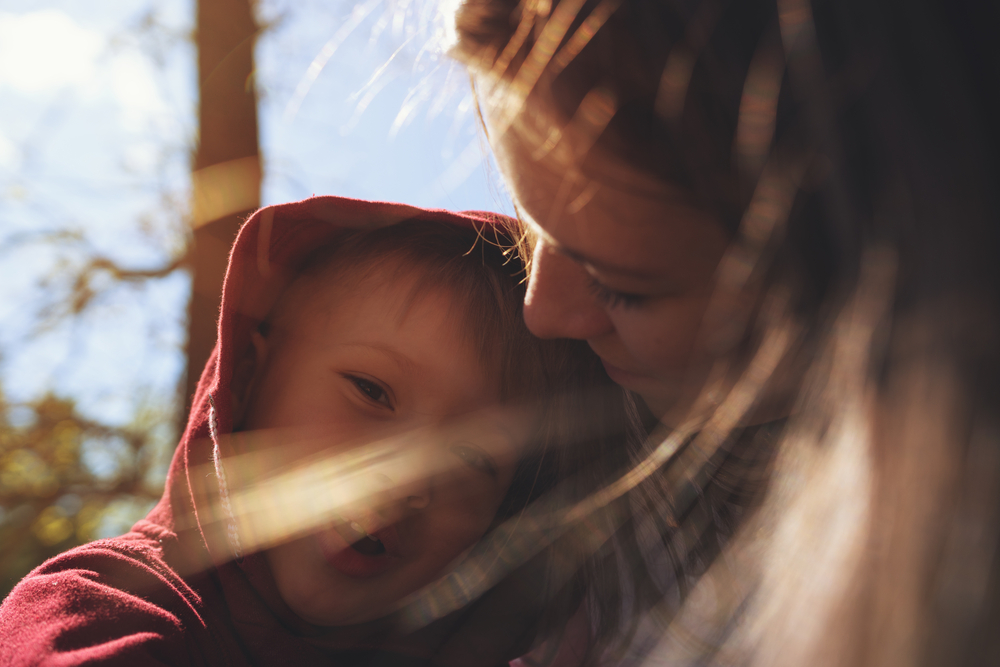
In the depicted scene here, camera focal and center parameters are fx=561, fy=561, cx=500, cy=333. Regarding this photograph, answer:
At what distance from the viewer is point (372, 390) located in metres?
1.18

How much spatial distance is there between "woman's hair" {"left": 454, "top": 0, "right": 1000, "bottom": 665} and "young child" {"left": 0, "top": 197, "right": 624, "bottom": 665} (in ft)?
2.06

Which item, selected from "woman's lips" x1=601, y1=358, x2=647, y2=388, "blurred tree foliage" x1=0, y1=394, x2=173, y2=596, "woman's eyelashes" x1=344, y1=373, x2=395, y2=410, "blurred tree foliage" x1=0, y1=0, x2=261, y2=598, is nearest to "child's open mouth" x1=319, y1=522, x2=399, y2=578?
"woman's eyelashes" x1=344, y1=373, x2=395, y2=410

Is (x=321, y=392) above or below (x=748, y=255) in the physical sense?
below

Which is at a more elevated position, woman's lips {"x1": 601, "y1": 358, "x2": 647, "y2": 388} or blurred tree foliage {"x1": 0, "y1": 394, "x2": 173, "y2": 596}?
woman's lips {"x1": 601, "y1": 358, "x2": 647, "y2": 388}

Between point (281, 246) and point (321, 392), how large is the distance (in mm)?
377

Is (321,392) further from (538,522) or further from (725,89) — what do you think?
(725,89)

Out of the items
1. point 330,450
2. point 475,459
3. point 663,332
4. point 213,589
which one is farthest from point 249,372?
point 663,332

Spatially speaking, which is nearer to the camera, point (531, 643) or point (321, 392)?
point (321, 392)

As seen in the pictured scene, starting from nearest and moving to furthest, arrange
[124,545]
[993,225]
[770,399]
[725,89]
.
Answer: [993,225]
[725,89]
[770,399]
[124,545]

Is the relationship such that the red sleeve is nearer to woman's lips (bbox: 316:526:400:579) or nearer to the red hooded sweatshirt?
the red hooded sweatshirt

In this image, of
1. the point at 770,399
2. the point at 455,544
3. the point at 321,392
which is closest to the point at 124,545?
the point at 321,392

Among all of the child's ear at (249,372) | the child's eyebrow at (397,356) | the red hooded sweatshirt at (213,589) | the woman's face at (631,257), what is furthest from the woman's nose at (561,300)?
the child's ear at (249,372)

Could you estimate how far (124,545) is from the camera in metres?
1.05

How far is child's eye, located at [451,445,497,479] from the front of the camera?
1.24 metres
